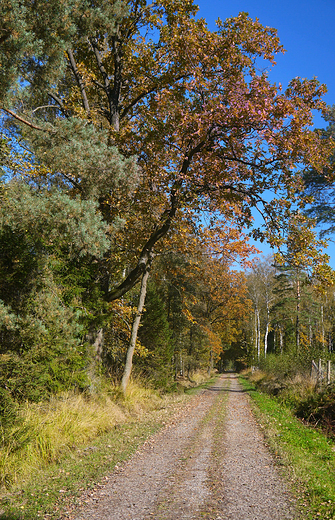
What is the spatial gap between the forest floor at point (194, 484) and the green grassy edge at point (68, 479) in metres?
0.16

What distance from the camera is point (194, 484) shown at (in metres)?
4.86

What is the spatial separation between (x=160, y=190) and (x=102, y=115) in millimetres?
3964

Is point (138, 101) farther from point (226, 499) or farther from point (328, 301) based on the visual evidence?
point (328, 301)

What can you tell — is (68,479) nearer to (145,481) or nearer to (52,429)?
(145,481)

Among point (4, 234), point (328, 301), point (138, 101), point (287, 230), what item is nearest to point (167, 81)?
point (138, 101)

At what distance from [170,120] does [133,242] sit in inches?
181

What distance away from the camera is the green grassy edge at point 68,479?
4.11 meters

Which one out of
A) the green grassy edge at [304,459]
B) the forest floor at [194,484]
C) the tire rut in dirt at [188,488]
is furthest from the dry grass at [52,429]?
the green grassy edge at [304,459]

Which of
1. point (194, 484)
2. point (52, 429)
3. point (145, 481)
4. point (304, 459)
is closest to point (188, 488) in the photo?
point (194, 484)

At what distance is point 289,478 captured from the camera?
5129 millimetres

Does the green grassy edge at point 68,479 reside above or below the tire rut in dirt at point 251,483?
below

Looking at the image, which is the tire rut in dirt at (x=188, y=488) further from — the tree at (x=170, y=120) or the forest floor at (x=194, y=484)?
the tree at (x=170, y=120)

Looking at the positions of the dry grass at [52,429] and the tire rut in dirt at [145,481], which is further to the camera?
the dry grass at [52,429]

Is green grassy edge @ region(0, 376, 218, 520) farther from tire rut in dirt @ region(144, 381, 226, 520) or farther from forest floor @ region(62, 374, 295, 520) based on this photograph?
tire rut in dirt @ region(144, 381, 226, 520)
